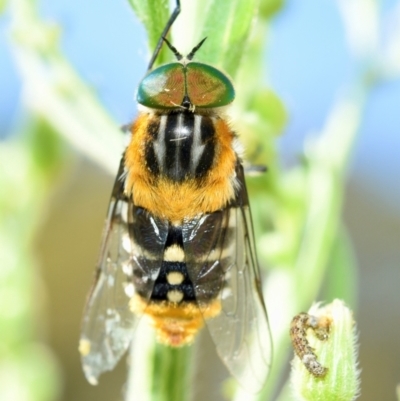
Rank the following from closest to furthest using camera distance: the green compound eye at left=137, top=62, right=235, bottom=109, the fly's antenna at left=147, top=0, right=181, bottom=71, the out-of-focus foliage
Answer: the fly's antenna at left=147, top=0, right=181, bottom=71 < the green compound eye at left=137, top=62, right=235, bottom=109 < the out-of-focus foliage

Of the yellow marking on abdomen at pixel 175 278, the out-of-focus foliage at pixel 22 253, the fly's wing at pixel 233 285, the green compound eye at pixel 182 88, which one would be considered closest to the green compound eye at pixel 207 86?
the green compound eye at pixel 182 88

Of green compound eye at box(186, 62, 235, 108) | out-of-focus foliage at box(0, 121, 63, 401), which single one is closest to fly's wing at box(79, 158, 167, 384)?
green compound eye at box(186, 62, 235, 108)

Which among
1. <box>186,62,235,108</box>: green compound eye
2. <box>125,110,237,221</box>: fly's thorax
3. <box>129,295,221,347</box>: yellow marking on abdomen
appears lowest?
<box>129,295,221,347</box>: yellow marking on abdomen

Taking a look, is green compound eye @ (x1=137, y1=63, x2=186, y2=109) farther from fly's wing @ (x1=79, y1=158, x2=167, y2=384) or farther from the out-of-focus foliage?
the out-of-focus foliage

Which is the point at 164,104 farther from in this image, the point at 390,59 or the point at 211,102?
the point at 390,59

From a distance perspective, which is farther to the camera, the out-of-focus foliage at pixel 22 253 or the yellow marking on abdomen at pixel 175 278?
the out-of-focus foliage at pixel 22 253

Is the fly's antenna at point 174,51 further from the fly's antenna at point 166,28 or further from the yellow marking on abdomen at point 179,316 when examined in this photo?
the yellow marking on abdomen at point 179,316
